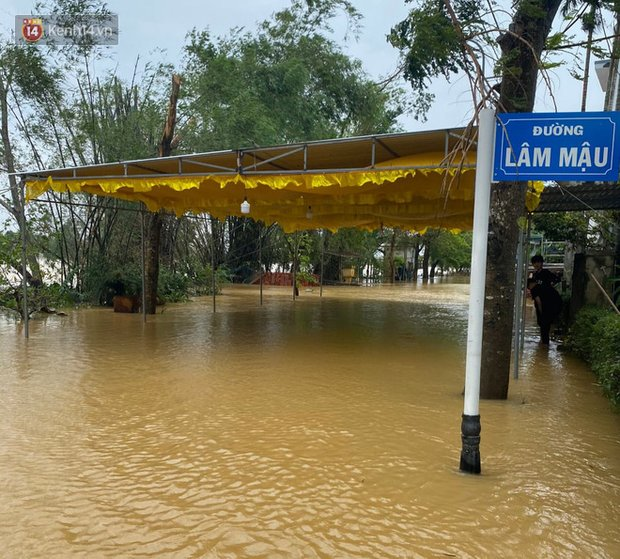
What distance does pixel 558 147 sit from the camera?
122 inches

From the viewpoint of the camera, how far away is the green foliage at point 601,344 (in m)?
4.53

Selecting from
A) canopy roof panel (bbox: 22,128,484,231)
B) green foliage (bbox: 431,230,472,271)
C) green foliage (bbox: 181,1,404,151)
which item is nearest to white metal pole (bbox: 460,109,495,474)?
canopy roof panel (bbox: 22,128,484,231)

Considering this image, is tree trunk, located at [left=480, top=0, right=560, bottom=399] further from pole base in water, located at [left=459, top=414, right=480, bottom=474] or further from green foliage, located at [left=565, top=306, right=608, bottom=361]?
green foliage, located at [left=565, top=306, right=608, bottom=361]

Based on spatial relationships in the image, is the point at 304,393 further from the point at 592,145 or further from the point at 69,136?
the point at 69,136

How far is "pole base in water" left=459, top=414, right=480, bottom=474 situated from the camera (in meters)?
3.31

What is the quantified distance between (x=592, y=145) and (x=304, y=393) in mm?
3549

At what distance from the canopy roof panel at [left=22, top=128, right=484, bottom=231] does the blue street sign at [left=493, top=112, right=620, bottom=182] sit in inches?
44.1

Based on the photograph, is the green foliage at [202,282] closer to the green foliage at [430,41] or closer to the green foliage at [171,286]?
the green foliage at [171,286]

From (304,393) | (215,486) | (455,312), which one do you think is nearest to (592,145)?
(215,486)

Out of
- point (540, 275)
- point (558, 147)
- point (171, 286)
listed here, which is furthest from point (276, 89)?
point (558, 147)

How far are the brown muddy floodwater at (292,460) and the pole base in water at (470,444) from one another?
0.09m

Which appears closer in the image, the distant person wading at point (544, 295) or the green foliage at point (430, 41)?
the green foliage at point (430, 41)

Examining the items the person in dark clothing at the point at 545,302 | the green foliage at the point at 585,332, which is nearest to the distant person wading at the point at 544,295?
the person in dark clothing at the point at 545,302

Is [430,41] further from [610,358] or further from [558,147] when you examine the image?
[610,358]
